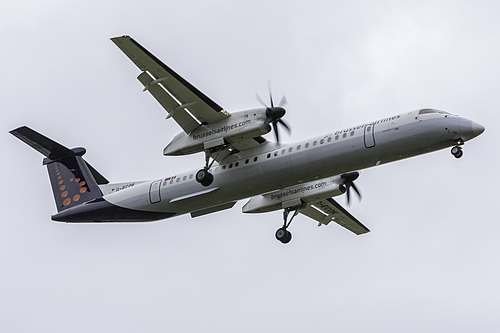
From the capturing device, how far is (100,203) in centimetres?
2505

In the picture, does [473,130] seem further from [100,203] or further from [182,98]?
[100,203]

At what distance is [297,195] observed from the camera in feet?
84.2

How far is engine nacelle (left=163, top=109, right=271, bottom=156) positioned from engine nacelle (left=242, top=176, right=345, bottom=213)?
4226mm

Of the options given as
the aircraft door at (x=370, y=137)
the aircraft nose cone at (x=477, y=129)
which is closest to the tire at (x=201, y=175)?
the aircraft door at (x=370, y=137)

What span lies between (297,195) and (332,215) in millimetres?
2856

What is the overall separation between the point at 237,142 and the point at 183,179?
2.61 metres

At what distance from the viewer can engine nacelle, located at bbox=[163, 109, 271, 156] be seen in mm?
21531

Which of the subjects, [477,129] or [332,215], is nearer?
[477,129]

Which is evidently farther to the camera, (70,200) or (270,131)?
(70,200)

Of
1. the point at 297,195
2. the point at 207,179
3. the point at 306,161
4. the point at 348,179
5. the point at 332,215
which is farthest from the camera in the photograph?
the point at 332,215

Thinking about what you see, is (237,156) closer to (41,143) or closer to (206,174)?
(206,174)

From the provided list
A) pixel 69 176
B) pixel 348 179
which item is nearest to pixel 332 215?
pixel 348 179

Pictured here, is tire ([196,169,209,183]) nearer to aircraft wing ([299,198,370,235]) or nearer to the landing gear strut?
the landing gear strut

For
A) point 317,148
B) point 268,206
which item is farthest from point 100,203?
point 317,148
